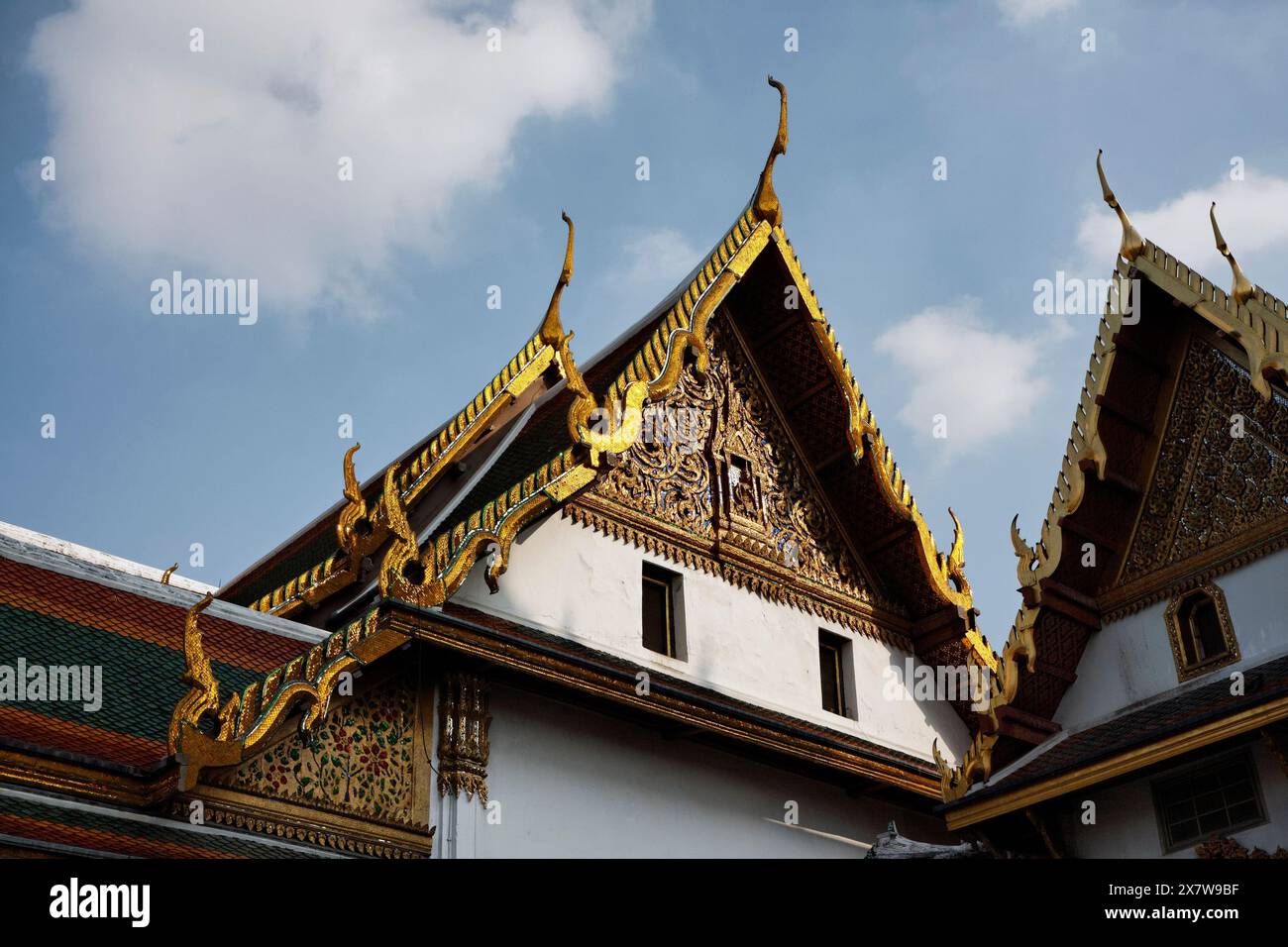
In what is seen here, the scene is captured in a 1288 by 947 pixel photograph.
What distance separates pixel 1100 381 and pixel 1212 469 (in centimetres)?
74

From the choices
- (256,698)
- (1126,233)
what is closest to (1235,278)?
(1126,233)

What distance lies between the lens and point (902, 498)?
11242 mm

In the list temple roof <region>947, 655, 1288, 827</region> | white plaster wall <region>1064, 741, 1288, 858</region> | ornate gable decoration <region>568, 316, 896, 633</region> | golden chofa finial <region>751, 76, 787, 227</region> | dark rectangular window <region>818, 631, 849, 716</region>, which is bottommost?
white plaster wall <region>1064, 741, 1288, 858</region>

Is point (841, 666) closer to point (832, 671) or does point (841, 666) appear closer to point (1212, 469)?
point (832, 671)

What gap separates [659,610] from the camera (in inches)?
394

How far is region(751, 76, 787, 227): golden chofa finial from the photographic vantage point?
10.9 metres

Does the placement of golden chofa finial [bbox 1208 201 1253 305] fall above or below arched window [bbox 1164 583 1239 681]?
above

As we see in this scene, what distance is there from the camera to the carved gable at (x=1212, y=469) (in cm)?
841

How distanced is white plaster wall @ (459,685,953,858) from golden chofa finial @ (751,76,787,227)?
12.0ft

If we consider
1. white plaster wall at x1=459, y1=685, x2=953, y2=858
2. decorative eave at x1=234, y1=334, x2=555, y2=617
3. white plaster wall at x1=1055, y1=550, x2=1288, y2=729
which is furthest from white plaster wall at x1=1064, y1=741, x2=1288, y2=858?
decorative eave at x1=234, y1=334, x2=555, y2=617

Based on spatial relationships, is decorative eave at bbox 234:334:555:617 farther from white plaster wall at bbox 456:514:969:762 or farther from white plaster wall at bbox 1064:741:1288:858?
white plaster wall at bbox 1064:741:1288:858
